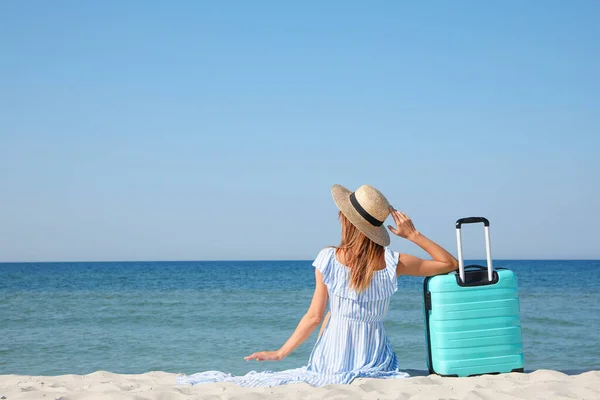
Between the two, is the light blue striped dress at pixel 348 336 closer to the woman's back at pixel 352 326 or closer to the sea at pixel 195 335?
the woman's back at pixel 352 326

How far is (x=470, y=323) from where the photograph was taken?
408 cm

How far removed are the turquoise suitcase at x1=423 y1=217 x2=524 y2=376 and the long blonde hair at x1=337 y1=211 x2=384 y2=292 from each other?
44 cm

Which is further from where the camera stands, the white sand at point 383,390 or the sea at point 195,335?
the sea at point 195,335

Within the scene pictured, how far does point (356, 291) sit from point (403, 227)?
0.48 meters

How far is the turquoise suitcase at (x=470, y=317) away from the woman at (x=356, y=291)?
145 mm

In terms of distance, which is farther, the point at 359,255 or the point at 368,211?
the point at 359,255

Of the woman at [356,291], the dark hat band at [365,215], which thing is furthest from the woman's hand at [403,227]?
the dark hat band at [365,215]

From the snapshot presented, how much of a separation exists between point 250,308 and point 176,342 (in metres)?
5.77

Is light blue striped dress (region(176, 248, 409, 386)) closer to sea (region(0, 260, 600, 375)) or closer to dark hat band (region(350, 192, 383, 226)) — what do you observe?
dark hat band (region(350, 192, 383, 226))

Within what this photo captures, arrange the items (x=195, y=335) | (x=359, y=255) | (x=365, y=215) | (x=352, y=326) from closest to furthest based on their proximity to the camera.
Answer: (x=365, y=215) < (x=359, y=255) < (x=352, y=326) < (x=195, y=335)

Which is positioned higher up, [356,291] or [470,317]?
[356,291]

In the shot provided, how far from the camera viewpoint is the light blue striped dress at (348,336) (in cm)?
391

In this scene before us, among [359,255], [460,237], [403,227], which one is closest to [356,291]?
[359,255]

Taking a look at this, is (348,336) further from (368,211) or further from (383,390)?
(368,211)
